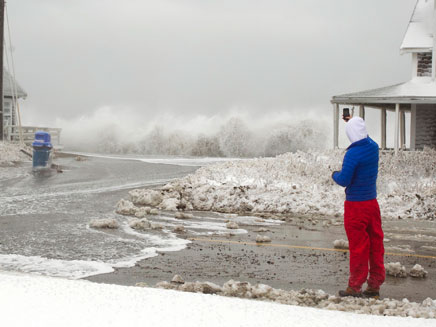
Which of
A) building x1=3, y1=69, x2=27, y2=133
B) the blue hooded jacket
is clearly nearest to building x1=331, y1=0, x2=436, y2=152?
the blue hooded jacket

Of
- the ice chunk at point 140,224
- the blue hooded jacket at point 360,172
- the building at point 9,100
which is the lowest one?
the ice chunk at point 140,224

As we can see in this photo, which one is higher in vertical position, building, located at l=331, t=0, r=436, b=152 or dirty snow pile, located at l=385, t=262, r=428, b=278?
building, located at l=331, t=0, r=436, b=152

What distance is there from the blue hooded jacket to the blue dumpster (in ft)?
66.6

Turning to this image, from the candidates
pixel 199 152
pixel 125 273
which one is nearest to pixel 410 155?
pixel 125 273

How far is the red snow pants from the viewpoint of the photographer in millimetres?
7000

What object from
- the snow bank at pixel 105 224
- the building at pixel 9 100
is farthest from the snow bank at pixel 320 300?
the building at pixel 9 100

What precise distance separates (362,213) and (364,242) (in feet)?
1.09

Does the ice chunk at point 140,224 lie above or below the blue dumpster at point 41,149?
below

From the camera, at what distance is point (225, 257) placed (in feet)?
30.6

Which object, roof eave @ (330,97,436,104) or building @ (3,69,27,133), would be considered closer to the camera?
roof eave @ (330,97,436,104)

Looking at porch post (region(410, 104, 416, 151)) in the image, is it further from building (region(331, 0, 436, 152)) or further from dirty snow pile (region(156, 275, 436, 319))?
dirty snow pile (region(156, 275, 436, 319))

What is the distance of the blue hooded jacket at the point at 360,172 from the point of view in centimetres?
708

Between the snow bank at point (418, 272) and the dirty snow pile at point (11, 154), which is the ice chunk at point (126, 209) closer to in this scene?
the snow bank at point (418, 272)

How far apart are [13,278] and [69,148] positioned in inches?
1900
